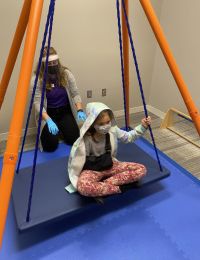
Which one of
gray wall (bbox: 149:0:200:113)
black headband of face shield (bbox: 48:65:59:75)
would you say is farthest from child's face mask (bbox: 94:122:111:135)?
gray wall (bbox: 149:0:200:113)

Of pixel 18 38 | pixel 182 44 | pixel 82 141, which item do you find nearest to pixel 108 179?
pixel 82 141

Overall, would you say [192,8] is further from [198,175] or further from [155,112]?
→ [198,175]

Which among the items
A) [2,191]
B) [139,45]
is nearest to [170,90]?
[139,45]

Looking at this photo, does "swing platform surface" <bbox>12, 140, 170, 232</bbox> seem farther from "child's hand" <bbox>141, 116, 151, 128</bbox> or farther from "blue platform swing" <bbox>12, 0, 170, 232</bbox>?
"child's hand" <bbox>141, 116, 151, 128</bbox>

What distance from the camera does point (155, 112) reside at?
3.74m

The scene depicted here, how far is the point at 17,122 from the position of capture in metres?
1.15

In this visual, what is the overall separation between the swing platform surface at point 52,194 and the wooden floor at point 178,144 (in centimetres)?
50

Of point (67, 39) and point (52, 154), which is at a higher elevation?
point (67, 39)

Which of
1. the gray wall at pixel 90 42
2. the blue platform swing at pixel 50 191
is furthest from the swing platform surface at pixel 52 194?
the gray wall at pixel 90 42

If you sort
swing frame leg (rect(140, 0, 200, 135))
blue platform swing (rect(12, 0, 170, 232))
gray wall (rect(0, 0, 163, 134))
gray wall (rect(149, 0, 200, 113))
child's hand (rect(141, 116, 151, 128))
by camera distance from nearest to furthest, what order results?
swing frame leg (rect(140, 0, 200, 135)), blue platform swing (rect(12, 0, 170, 232)), child's hand (rect(141, 116, 151, 128)), gray wall (rect(0, 0, 163, 134)), gray wall (rect(149, 0, 200, 113))

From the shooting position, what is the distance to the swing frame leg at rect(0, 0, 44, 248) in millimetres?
1119

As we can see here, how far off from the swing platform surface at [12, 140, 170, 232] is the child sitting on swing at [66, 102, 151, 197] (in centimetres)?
8

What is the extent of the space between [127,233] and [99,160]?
22.7 inches

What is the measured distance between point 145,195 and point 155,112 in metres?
1.74
